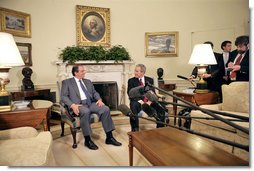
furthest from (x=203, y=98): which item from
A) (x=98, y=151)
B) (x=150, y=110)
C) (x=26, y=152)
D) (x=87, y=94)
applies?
(x=26, y=152)

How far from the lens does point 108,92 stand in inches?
115

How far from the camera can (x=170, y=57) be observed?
194 cm

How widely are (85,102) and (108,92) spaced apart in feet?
1.24

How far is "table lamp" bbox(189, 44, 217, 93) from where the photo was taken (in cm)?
180

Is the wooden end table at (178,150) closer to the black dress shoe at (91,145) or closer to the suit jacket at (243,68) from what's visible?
the suit jacket at (243,68)

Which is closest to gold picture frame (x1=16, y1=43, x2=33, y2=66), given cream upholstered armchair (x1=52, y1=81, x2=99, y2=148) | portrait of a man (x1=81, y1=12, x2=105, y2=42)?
cream upholstered armchair (x1=52, y1=81, x2=99, y2=148)

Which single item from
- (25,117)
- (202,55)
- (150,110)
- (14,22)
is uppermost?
(14,22)

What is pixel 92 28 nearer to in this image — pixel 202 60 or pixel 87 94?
pixel 87 94

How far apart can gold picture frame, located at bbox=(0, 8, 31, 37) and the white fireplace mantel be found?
2.52 feet

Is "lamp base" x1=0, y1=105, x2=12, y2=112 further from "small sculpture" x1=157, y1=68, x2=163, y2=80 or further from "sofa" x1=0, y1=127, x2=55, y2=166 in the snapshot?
"small sculpture" x1=157, y1=68, x2=163, y2=80

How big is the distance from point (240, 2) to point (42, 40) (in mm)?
1869

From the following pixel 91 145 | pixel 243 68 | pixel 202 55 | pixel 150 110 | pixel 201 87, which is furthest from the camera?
pixel 91 145

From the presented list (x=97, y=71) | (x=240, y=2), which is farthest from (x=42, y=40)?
(x=240, y=2)

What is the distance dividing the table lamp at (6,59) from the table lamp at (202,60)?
1.59 m
